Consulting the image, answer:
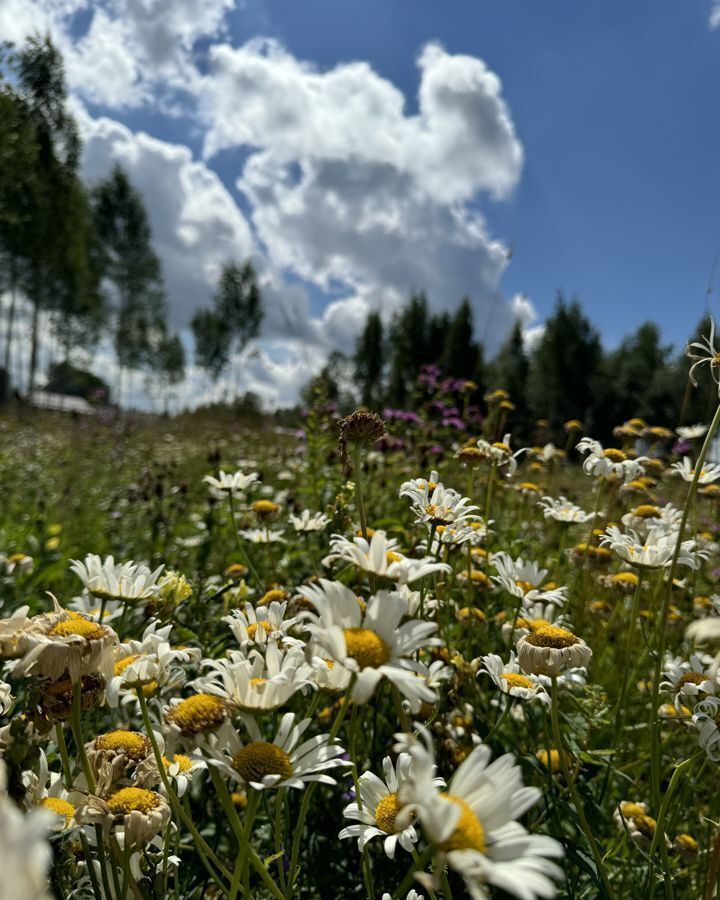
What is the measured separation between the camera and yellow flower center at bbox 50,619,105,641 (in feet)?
2.51

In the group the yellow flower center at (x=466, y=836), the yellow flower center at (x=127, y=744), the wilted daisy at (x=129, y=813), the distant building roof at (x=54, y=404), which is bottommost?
the wilted daisy at (x=129, y=813)

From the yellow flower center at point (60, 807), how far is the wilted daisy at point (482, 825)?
22.8 inches

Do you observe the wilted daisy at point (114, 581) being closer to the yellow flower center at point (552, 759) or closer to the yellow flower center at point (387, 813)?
the yellow flower center at point (387, 813)

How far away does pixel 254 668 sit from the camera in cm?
79

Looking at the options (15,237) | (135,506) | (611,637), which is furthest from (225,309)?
(611,637)

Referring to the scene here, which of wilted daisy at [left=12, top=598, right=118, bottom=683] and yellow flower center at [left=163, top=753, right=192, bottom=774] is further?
yellow flower center at [left=163, top=753, right=192, bottom=774]

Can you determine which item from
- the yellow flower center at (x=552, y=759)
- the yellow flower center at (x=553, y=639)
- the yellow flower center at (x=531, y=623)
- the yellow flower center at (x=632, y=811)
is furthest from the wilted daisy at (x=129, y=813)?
the yellow flower center at (x=632, y=811)

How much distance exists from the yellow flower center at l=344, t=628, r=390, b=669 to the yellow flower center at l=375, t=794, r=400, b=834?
338mm

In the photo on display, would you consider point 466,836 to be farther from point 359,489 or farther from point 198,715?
point 359,489

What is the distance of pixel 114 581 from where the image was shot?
1008 millimetres

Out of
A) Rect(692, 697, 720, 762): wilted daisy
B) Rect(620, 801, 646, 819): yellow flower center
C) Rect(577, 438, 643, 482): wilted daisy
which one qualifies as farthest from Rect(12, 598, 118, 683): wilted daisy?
Rect(577, 438, 643, 482): wilted daisy

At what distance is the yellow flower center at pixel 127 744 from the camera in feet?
2.65

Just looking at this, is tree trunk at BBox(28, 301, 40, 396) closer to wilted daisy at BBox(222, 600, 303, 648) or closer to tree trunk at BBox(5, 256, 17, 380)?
tree trunk at BBox(5, 256, 17, 380)

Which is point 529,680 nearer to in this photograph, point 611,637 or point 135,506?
point 611,637
